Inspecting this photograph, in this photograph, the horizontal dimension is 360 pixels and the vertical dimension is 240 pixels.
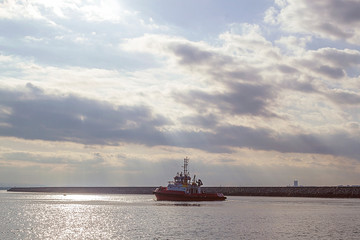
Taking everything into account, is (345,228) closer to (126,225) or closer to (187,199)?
(126,225)

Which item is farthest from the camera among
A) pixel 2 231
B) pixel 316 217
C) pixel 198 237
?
pixel 316 217

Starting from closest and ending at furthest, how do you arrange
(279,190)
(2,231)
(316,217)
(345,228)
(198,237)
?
(198,237) → (2,231) → (345,228) → (316,217) → (279,190)

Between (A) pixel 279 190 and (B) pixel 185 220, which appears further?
(A) pixel 279 190

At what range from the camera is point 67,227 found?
2133 inches

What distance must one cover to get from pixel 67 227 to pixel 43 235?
26.6 feet

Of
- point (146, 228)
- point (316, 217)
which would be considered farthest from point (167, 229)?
point (316, 217)

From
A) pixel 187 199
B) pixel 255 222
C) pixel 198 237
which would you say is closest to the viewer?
pixel 198 237

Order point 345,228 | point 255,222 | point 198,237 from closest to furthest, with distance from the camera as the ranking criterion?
point 198,237 < point 345,228 < point 255,222

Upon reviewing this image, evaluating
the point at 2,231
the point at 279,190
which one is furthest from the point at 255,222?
the point at 279,190

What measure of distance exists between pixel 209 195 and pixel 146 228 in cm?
6939

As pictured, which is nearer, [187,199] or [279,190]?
[187,199]

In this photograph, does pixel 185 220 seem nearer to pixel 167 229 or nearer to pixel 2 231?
pixel 167 229

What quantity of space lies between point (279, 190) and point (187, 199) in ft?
268

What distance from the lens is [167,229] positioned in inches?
1997
